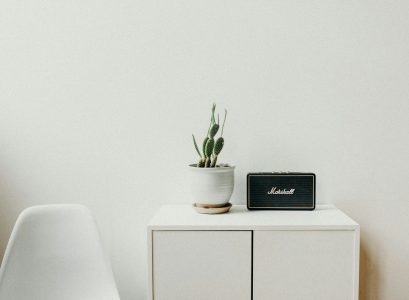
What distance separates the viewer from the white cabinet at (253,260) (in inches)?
71.0

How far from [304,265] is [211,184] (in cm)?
48

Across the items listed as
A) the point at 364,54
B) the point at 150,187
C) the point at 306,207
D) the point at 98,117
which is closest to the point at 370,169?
the point at 306,207

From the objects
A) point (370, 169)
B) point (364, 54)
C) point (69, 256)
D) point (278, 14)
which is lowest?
point (69, 256)

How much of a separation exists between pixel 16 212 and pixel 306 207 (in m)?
1.35

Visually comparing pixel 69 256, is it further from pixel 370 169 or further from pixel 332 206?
pixel 370 169

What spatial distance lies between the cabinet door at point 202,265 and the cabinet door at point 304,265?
2.3 inches

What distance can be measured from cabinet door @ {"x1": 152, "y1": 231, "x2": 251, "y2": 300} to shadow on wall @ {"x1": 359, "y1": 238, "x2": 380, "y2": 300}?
665 mm

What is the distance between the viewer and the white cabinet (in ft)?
5.91

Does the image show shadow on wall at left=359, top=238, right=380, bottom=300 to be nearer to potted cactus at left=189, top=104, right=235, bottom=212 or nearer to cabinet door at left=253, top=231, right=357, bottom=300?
cabinet door at left=253, top=231, right=357, bottom=300

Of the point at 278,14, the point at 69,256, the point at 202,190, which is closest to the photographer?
the point at 69,256

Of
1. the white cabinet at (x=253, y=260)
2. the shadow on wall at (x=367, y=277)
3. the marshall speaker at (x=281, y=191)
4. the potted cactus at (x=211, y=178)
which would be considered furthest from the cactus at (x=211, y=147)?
the shadow on wall at (x=367, y=277)

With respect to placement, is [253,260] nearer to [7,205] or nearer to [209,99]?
[209,99]

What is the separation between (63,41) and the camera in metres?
2.16

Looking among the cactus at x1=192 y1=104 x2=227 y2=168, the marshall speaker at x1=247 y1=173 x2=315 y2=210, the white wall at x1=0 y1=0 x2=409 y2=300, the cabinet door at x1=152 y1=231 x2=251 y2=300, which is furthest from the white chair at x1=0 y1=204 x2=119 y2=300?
the marshall speaker at x1=247 y1=173 x2=315 y2=210
